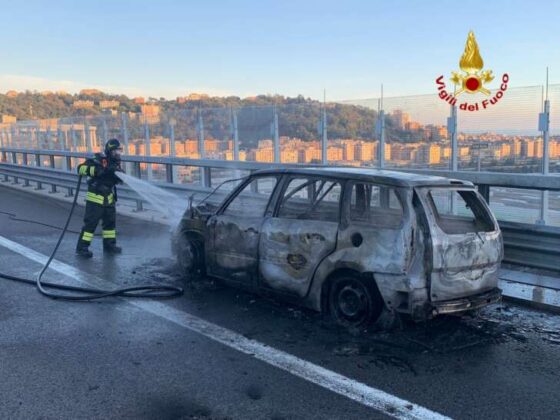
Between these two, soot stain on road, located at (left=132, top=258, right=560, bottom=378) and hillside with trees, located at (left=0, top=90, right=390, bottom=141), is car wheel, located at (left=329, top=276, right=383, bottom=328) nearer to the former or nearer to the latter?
soot stain on road, located at (left=132, top=258, right=560, bottom=378)

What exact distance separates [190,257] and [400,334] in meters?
2.84

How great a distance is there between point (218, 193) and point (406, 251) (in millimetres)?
4038

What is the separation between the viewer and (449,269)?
15.5 ft

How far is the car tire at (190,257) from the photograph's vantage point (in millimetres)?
6594

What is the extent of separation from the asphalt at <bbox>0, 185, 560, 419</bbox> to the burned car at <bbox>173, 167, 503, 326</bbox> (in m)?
0.29

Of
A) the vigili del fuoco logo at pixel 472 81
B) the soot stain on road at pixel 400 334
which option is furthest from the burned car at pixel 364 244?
the vigili del fuoco logo at pixel 472 81

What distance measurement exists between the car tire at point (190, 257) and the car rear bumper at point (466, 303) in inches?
115

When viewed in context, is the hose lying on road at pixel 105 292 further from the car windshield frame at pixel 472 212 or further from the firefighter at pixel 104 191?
the car windshield frame at pixel 472 212

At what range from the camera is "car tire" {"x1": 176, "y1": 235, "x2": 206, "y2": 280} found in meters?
6.59

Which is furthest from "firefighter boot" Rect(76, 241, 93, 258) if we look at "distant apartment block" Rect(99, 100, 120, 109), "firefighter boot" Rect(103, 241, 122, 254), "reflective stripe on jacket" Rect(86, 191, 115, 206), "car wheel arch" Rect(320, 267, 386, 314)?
"distant apartment block" Rect(99, 100, 120, 109)

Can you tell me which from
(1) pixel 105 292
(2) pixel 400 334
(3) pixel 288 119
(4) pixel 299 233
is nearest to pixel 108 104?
(3) pixel 288 119

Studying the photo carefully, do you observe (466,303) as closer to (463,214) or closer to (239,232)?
(463,214)

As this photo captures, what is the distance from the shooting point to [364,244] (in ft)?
15.9

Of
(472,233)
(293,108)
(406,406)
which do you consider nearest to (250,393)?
(406,406)
